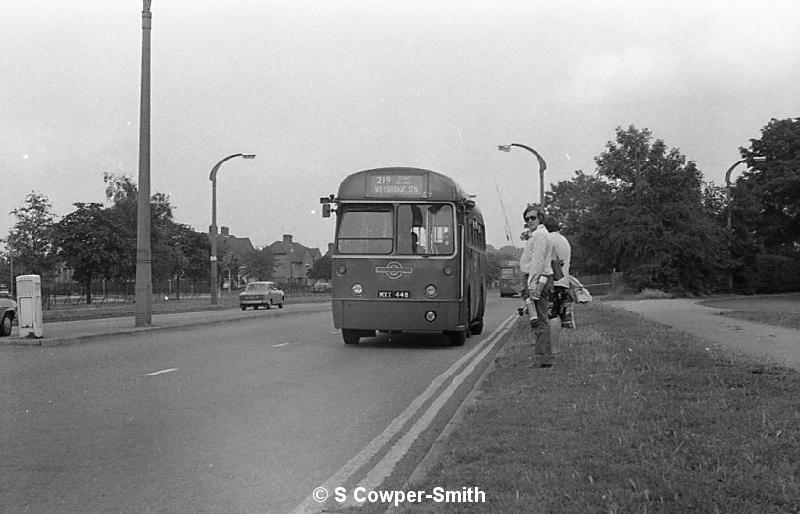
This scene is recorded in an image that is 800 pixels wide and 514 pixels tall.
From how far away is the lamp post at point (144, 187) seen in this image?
67.5 feet

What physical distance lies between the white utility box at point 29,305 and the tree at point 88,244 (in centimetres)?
3229

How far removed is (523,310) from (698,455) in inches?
251

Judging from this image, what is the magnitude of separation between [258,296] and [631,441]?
123 feet

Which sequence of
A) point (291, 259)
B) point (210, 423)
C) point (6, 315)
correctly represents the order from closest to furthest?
point (210, 423) < point (6, 315) < point (291, 259)

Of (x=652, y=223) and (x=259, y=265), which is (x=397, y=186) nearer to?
(x=652, y=223)

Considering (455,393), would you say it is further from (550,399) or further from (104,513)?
(104,513)

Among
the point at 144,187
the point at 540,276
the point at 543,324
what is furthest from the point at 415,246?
the point at 144,187

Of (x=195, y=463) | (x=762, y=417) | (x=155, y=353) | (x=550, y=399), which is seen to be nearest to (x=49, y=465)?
(x=195, y=463)

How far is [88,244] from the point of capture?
158 feet

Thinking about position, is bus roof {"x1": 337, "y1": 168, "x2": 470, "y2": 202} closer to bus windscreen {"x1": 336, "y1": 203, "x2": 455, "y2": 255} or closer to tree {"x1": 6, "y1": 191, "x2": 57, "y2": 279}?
bus windscreen {"x1": 336, "y1": 203, "x2": 455, "y2": 255}

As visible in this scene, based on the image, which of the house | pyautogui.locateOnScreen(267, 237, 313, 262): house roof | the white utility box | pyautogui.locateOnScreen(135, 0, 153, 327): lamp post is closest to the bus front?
the white utility box

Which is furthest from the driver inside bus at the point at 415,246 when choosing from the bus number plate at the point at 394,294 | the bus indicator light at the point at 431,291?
the bus number plate at the point at 394,294

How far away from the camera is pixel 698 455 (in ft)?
17.4

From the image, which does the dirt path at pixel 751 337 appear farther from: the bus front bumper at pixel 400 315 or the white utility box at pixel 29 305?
the white utility box at pixel 29 305
